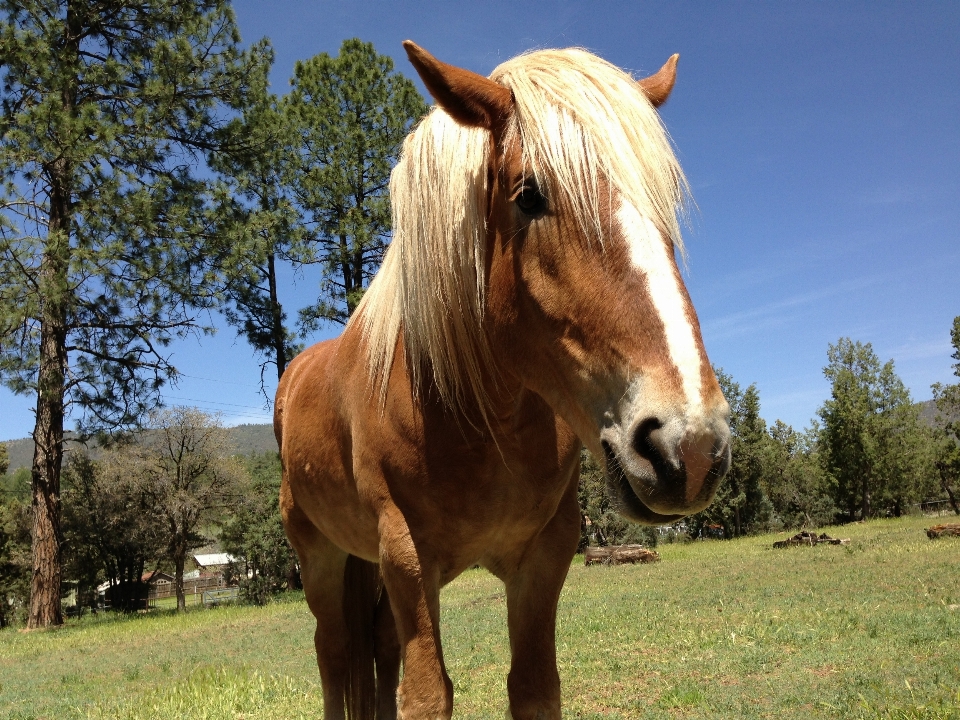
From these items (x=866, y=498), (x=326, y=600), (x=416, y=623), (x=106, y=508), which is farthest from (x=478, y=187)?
(x=866, y=498)

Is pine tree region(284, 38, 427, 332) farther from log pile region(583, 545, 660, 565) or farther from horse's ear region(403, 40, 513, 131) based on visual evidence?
horse's ear region(403, 40, 513, 131)

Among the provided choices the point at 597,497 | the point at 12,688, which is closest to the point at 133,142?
the point at 12,688

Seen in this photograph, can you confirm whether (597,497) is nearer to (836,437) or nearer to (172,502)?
(172,502)

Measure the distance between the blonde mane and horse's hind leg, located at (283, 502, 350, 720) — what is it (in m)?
1.44

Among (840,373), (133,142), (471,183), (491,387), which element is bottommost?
(491,387)

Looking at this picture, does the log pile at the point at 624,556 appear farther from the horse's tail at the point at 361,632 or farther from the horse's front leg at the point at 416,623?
the horse's front leg at the point at 416,623

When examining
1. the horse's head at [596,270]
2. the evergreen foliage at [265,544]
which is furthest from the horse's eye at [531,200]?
the evergreen foliage at [265,544]

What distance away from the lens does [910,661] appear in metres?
4.71

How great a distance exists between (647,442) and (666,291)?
31 centimetres

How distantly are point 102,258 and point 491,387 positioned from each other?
14.7 metres

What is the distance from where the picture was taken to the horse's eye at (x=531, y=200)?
57.9 inches

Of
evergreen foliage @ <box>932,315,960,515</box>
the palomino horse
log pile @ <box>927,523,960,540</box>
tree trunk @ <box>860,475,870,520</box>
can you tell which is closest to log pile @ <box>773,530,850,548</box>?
log pile @ <box>927,523,960,540</box>

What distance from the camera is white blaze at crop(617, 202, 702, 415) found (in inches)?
44.8

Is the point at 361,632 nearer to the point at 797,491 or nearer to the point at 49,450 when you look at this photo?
the point at 49,450
